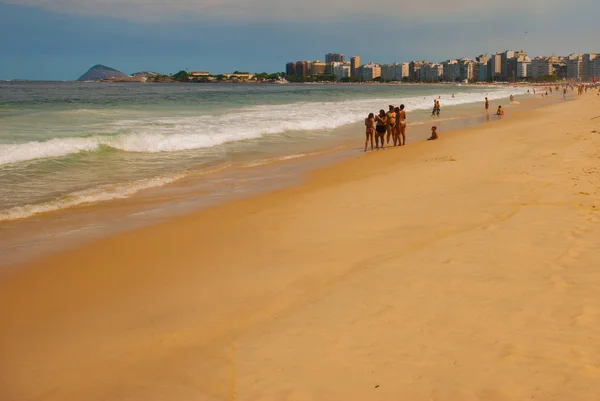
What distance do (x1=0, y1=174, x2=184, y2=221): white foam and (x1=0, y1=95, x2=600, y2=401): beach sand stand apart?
7.96 ft

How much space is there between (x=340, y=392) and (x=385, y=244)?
304cm

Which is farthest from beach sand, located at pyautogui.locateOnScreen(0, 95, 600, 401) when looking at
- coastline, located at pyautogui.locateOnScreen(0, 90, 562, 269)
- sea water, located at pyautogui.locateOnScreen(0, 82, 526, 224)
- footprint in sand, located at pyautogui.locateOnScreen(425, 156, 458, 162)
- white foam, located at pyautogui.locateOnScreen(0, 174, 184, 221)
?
footprint in sand, located at pyautogui.locateOnScreen(425, 156, 458, 162)

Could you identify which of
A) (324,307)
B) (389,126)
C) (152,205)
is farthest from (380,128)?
(324,307)

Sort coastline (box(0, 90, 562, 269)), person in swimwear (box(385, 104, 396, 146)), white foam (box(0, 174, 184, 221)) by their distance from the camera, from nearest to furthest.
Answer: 1. coastline (box(0, 90, 562, 269))
2. white foam (box(0, 174, 184, 221))
3. person in swimwear (box(385, 104, 396, 146))

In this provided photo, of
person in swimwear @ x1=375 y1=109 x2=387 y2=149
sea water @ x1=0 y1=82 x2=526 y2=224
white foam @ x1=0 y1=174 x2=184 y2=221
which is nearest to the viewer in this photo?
white foam @ x1=0 y1=174 x2=184 y2=221

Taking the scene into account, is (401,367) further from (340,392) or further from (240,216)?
(240,216)

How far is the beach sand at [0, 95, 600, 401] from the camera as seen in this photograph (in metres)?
3.38

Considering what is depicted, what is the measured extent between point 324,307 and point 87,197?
656 centimetres

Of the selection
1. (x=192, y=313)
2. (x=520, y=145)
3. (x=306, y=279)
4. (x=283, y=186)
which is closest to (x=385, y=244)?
(x=306, y=279)

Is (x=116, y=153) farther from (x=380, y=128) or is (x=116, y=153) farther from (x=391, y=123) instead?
(x=391, y=123)

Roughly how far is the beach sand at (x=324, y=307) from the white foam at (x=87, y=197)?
243cm

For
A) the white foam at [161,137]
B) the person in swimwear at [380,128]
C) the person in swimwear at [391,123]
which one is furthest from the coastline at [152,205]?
the white foam at [161,137]

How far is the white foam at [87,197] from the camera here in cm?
830

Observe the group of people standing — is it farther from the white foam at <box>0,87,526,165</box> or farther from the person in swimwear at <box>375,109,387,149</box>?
the white foam at <box>0,87,526,165</box>
